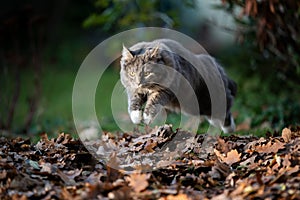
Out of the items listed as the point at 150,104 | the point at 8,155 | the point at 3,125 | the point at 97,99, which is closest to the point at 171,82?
the point at 150,104

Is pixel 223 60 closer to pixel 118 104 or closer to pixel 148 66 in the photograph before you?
pixel 118 104

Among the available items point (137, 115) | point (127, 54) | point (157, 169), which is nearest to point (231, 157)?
point (157, 169)

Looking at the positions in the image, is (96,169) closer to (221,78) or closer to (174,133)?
(174,133)

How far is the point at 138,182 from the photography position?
311 cm

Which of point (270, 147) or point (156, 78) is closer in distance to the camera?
point (270, 147)

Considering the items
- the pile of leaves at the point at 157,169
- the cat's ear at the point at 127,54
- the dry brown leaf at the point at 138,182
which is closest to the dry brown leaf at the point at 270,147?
the pile of leaves at the point at 157,169

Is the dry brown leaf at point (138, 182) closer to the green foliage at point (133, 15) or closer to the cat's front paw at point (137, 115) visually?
the cat's front paw at point (137, 115)

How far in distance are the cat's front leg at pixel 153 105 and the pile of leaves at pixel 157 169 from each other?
26cm

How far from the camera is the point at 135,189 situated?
305cm

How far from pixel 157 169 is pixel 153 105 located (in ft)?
4.38

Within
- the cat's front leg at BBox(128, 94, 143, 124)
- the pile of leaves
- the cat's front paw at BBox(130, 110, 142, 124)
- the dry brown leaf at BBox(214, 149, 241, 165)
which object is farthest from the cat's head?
the dry brown leaf at BBox(214, 149, 241, 165)

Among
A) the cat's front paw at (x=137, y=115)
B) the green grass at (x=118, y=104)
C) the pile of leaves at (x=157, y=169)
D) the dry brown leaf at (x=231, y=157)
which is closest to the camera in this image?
the pile of leaves at (x=157, y=169)

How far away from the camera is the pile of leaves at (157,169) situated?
303cm

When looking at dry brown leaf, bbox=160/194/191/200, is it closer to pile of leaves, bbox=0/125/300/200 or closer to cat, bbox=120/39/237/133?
pile of leaves, bbox=0/125/300/200
